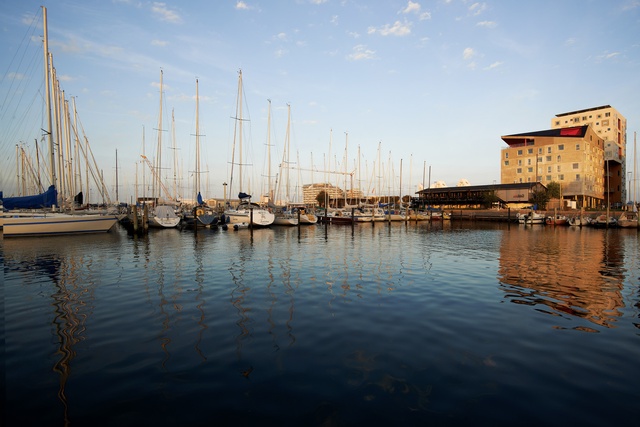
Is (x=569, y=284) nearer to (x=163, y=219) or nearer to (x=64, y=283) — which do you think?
(x=64, y=283)

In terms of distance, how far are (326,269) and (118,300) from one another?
9.46 metres

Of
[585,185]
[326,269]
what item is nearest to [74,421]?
[326,269]

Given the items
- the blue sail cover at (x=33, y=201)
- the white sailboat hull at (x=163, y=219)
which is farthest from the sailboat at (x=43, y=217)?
the white sailboat hull at (x=163, y=219)

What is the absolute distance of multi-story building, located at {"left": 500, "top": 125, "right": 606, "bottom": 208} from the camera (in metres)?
98.2

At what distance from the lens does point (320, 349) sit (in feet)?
25.3

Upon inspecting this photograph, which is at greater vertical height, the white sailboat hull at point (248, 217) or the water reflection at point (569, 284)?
the white sailboat hull at point (248, 217)

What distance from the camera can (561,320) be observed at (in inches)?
387

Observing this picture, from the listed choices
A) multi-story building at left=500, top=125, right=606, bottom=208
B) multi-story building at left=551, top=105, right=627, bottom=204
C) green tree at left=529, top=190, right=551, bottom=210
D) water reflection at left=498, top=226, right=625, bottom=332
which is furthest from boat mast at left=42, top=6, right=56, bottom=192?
multi-story building at left=551, top=105, right=627, bottom=204

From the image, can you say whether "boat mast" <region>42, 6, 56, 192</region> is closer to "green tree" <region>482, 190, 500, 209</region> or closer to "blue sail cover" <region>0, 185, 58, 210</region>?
"blue sail cover" <region>0, 185, 58, 210</region>

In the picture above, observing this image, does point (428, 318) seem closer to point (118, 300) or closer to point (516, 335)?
point (516, 335)

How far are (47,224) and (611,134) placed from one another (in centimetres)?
16185

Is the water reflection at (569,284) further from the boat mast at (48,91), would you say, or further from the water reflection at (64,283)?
the boat mast at (48,91)

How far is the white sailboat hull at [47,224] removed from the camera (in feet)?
109

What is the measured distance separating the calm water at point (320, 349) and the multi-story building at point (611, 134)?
440ft
